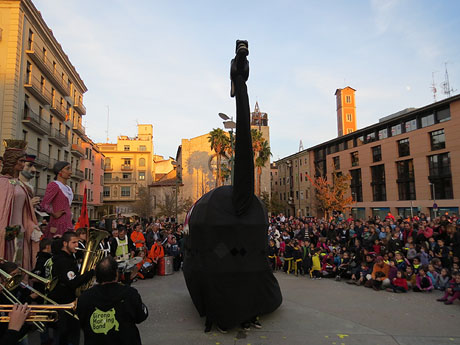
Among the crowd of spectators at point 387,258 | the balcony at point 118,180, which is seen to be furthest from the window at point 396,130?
the balcony at point 118,180

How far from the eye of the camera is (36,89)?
22.5m

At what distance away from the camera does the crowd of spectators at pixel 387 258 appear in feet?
28.3

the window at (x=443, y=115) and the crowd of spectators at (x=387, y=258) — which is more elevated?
the window at (x=443, y=115)

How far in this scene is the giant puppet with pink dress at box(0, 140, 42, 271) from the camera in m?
3.43

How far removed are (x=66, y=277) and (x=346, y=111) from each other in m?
68.2

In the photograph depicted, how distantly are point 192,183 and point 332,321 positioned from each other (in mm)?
40202

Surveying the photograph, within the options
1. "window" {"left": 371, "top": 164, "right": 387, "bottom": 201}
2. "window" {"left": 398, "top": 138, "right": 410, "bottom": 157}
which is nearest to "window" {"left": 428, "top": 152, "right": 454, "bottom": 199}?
"window" {"left": 398, "top": 138, "right": 410, "bottom": 157}

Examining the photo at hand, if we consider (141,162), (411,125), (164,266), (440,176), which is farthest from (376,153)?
(141,162)

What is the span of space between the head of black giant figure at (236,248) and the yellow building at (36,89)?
20805mm

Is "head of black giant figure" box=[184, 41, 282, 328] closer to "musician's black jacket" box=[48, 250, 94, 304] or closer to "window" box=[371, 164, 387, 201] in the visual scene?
"musician's black jacket" box=[48, 250, 94, 304]

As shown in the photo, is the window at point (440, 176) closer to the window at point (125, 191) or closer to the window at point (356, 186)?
the window at point (356, 186)

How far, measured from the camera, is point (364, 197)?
39.3 m

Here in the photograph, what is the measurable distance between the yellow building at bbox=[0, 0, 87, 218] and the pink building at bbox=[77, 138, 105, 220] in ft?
14.3

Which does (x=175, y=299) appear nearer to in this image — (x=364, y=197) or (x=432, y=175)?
(x=432, y=175)
